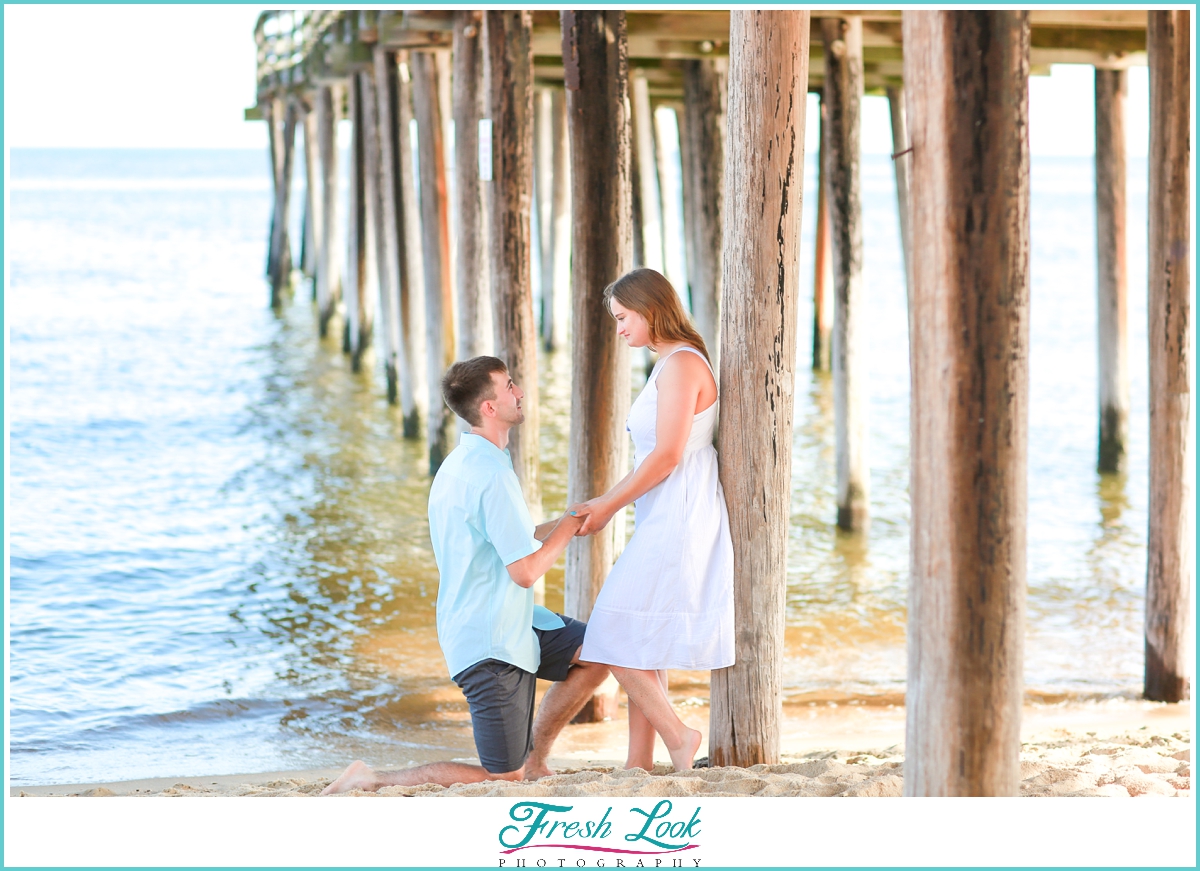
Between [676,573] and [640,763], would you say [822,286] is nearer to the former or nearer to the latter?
[640,763]

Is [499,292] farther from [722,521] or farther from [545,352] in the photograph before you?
[545,352]

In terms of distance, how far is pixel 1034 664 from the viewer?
5.74 metres

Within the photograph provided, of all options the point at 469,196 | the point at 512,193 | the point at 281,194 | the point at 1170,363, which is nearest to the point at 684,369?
the point at 512,193

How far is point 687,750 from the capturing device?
A: 3469mm

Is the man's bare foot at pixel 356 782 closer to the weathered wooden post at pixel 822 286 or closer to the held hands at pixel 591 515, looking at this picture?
the held hands at pixel 591 515

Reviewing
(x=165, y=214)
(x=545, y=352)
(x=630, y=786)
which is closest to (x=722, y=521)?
(x=630, y=786)

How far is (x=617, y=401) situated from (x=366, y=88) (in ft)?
27.0

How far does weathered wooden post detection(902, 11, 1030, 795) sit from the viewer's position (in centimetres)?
246

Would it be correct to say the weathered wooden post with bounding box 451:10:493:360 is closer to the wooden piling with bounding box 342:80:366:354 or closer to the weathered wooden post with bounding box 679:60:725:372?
the weathered wooden post with bounding box 679:60:725:372

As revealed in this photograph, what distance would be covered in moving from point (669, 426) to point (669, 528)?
30 cm

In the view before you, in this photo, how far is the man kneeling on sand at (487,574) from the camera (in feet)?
10.9

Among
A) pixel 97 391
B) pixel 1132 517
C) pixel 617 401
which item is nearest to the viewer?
pixel 617 401

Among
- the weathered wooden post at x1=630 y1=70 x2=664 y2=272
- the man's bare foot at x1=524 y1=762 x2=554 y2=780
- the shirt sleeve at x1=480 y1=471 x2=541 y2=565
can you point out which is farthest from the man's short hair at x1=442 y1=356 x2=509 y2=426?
the weathered wooden post at x1=630 y1=70 x2=664 y2=272

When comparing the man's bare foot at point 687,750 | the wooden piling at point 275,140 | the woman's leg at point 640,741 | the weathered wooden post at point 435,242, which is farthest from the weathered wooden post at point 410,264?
the wooden piling at point 275,140
